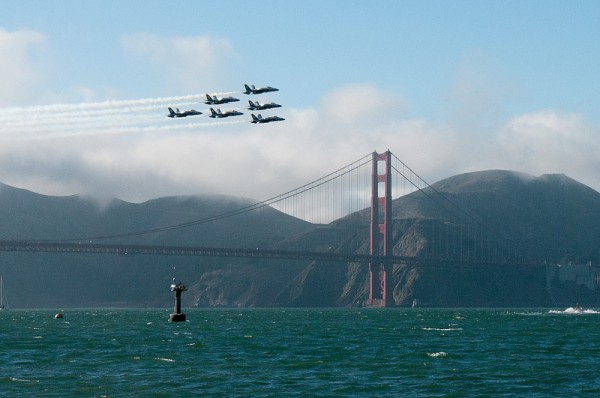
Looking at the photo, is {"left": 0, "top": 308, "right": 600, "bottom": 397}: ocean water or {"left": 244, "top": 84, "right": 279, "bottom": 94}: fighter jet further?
{"left": 244, "top": 84, "right": 279, "bottom": 94}: fighter jet

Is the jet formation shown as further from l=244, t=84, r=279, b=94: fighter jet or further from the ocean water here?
the ocean water

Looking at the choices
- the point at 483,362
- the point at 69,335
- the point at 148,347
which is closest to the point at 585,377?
the point at 483,362

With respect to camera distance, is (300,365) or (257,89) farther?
(257,89)

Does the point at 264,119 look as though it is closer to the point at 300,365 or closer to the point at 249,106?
the point at 249,106

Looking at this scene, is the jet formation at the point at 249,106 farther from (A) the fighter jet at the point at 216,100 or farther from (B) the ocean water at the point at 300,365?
(B) the ocean water at the point at 300,365

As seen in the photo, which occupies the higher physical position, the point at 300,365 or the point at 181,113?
the point at 181,113

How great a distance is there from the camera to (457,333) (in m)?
108

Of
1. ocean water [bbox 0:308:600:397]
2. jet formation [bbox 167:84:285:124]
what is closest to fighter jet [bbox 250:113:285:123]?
jet formation [bbox 167:84:285:124]

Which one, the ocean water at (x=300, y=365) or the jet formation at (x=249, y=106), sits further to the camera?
the jet formation at (x=249, y=106)

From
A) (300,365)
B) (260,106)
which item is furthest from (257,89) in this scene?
(300,365)

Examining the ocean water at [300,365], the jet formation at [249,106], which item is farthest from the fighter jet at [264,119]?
the ocean water at [300,365]

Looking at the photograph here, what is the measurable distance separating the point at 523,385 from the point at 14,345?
4736cm

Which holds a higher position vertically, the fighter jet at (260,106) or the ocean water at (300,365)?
the fighter jet at (260,106)

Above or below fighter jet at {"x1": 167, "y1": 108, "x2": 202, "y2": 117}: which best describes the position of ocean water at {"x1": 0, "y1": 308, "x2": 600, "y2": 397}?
below
